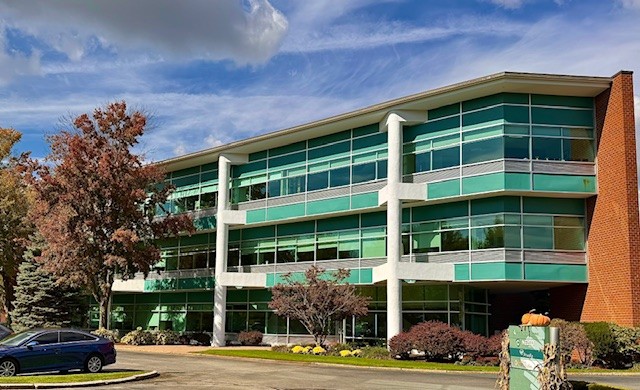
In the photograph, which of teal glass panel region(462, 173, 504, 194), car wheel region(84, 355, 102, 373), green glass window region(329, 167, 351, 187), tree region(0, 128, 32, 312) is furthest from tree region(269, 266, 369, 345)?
tree region(0, 128, 32, 312)

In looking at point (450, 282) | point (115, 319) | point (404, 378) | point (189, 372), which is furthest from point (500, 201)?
point (115, 319)

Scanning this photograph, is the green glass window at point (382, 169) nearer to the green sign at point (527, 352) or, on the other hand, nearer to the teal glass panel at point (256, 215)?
the teal glass panel at point (256, 215)

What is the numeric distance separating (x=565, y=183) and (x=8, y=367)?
2506 cm

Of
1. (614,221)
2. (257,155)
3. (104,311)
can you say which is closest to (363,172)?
(257,155)

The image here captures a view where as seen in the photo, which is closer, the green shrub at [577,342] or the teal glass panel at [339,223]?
the green shrub at [577,342]

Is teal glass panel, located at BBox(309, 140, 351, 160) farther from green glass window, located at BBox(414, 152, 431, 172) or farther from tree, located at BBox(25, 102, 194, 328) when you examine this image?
tree, located at BBox(25, 102, 194, 328)

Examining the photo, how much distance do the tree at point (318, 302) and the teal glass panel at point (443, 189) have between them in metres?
5.87

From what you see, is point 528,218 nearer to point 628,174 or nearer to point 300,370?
point 628,174

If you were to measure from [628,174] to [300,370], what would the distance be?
17.2 m

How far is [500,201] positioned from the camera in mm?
34750

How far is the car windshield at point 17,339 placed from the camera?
22750mm

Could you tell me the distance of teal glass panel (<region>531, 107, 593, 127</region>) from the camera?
3506 centimetres

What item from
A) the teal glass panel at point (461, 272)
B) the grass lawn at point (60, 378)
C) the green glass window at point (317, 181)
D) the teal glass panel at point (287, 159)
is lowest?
the grass lawn at point (60, 378)

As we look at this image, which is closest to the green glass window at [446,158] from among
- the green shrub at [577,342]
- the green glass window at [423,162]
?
the green glass window at [423,162]
